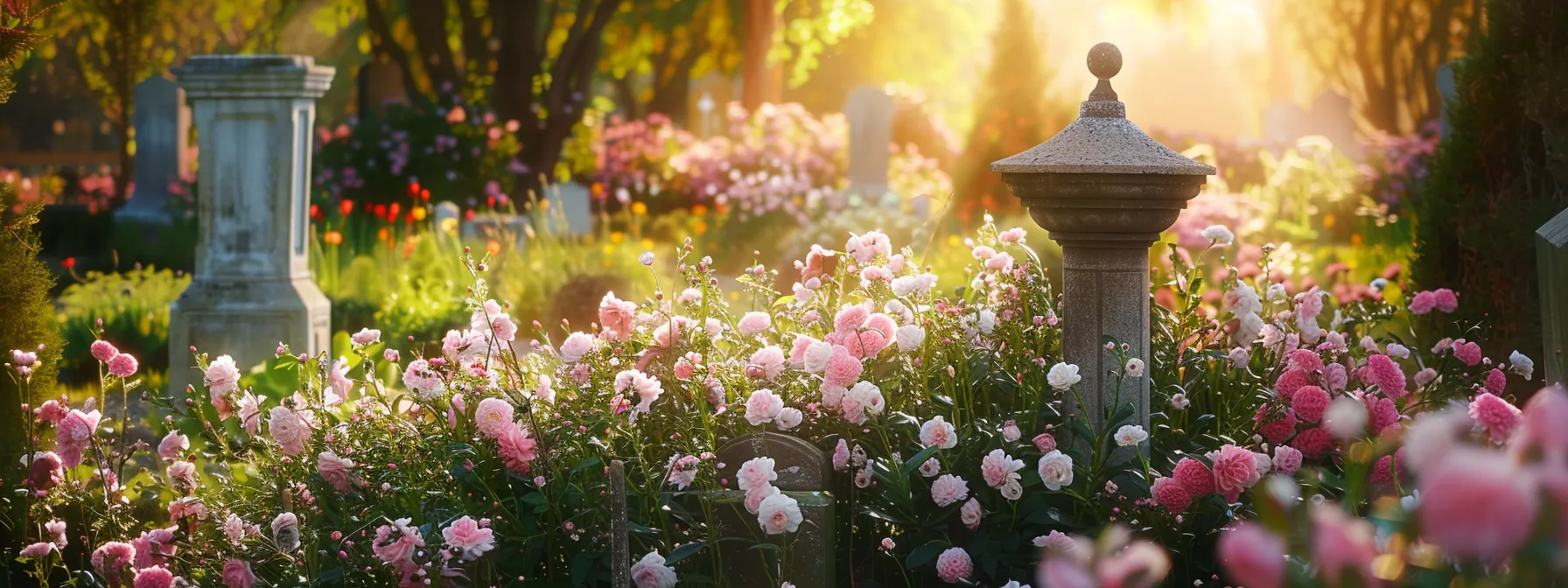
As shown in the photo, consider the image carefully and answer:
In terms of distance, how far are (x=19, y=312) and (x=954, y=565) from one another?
255 cm

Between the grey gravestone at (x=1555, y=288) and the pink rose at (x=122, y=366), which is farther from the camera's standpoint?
the pink rose at (x=122, y=366)

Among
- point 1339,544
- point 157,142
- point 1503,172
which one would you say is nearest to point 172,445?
point 1339,544

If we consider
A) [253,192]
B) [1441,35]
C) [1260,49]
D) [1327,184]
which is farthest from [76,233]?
[1260,49]

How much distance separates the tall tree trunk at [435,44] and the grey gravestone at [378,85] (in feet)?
1.88

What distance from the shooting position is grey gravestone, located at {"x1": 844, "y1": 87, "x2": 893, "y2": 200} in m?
12.0

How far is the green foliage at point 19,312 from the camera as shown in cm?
354

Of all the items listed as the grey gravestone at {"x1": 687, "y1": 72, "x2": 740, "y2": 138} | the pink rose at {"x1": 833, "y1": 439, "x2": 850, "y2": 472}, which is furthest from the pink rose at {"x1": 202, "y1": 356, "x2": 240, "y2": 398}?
the grey gravestone at {"x1": 687, "y1": 72, "x2": 740, "y2": 138}

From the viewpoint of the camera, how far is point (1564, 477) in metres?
1.03

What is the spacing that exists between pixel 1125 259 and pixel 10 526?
9.57 feet

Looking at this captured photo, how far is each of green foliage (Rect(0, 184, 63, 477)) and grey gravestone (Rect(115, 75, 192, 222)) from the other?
10599mm

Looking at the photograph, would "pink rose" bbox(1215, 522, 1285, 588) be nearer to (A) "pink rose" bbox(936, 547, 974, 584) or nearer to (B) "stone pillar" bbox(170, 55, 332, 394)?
(A) "pink rose" bbox(936, 547, 974, 584)

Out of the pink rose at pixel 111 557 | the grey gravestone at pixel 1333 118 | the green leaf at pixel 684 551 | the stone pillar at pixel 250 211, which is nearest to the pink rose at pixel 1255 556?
the green leaf at pixel 684 551

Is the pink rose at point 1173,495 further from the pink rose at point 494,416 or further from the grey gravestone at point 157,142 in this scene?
the grey gravestone at point 157,142

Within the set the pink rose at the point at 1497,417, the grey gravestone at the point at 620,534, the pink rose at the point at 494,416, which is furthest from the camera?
the pink rose at the point at 494,416
